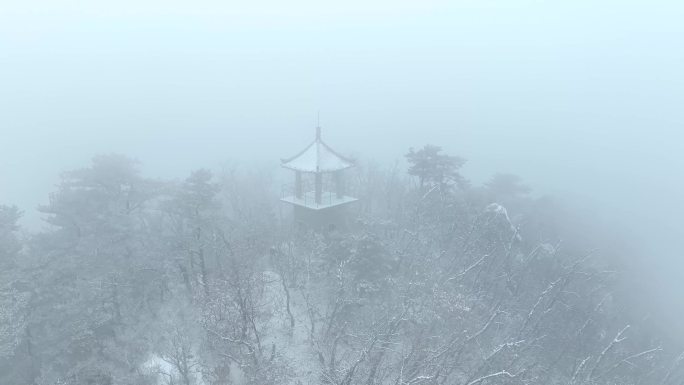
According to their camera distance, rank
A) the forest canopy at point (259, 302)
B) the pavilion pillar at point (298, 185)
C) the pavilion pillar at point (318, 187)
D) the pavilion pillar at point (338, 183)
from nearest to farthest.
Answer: the forest canopy at point (259, 302) < the pavilion pillar at point (318, 187) < the pavilion pillar at point (298, 185) < the pavilion pillar at point (338, 183)

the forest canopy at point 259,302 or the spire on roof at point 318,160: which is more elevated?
the spire on roof at point 318,160

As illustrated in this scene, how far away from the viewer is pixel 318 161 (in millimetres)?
25375

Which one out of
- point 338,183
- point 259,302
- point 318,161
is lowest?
point 259,302

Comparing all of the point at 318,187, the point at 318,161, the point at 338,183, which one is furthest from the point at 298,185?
the point at 338,183

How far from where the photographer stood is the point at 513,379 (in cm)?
1827

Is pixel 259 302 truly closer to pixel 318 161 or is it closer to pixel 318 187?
pixel 318 187

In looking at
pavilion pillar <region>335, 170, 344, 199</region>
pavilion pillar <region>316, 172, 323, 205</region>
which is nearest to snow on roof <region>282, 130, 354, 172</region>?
pavilion pillar <region>316, 172, 323, 205</region>

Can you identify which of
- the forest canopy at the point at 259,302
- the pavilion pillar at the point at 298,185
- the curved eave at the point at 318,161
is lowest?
the forest canopy at the point at 259,302

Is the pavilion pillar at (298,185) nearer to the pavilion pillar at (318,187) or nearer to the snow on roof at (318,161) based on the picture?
the snow on roof at (318,161)

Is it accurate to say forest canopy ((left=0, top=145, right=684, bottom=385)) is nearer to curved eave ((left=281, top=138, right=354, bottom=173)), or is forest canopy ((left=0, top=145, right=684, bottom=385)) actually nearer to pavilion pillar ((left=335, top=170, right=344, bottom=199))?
pavilion pillar ((left=335, top=170, right=344, bottom=199))

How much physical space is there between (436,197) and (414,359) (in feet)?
53.2

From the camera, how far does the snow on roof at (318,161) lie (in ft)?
83.0

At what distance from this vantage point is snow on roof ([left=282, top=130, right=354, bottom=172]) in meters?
25.3

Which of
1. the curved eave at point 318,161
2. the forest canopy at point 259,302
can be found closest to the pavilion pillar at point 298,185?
the curved eave at point 318,161
